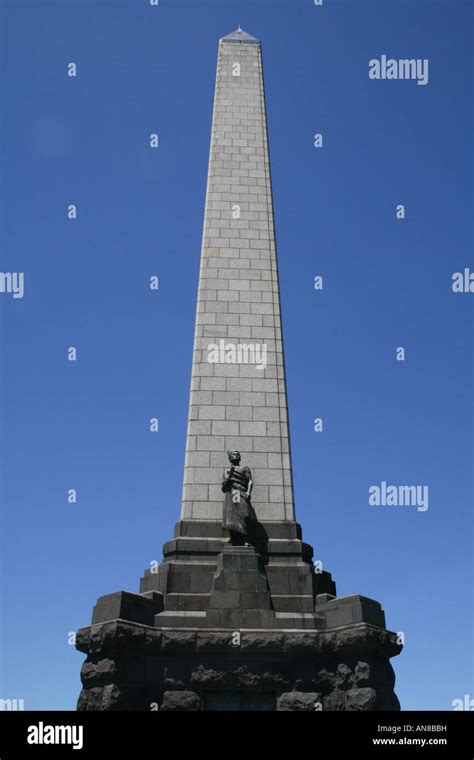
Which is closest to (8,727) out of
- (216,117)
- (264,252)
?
(264,252)

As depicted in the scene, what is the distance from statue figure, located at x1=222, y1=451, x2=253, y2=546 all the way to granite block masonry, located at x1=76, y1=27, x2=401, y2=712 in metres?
0.07

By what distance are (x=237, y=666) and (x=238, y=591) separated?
150 cm

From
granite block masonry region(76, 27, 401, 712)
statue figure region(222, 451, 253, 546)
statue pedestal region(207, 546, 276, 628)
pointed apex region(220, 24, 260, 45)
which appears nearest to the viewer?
granite block masonry region(76, 27, 401, 712)

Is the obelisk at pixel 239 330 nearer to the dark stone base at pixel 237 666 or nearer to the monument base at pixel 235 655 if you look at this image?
the monument base at pixel 235 655

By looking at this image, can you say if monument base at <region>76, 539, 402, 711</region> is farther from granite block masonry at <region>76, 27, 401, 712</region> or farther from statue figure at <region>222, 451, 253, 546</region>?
statue figure at <region>222, 451, 253, 546</region>

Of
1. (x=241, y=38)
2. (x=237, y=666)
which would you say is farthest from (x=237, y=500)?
(x=241, y=38)

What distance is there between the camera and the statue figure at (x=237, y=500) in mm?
15080

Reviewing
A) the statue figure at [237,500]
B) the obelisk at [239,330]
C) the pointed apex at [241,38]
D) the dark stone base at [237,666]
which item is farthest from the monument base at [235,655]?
the pointed apex at [241,38]

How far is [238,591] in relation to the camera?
47.0 feet

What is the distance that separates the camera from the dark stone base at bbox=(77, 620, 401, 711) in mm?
13047

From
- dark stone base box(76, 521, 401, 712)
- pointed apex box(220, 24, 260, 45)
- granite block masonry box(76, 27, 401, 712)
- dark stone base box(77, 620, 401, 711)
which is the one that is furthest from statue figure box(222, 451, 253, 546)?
pointed apex box(220, 24, 260, 45)

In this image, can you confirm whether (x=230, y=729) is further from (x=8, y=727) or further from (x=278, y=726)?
(x=8, y=727)

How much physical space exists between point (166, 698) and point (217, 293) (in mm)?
10358

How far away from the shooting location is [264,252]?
19859 millimetres
